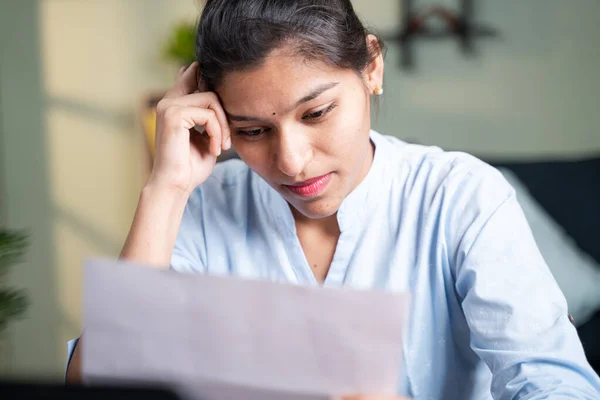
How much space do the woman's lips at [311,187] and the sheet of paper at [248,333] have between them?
1.55 ft

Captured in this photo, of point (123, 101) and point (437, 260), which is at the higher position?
point (437, 260)

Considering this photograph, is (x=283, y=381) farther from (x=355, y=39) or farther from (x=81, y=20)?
(x=81, y=20)

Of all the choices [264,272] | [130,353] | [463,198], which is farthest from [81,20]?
[130,353]

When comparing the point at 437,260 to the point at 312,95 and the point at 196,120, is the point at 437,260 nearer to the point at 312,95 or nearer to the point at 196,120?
the point at 312,95

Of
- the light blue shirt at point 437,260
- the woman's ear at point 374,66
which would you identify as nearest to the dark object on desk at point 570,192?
the light blue shirt at point 437,260

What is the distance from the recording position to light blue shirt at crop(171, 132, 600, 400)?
960mm

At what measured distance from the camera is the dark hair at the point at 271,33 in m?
1.00

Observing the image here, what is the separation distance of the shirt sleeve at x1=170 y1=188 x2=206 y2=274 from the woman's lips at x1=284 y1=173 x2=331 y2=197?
27 cm

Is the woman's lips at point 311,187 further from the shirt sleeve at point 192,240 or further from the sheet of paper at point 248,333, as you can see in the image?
the sheet of paper at point 248,333

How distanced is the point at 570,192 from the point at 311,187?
1350 millimetres

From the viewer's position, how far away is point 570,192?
2131mm

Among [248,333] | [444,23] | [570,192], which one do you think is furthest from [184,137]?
[444,23]

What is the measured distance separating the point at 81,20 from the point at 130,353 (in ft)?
8.96

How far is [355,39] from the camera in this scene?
3.56 ft
